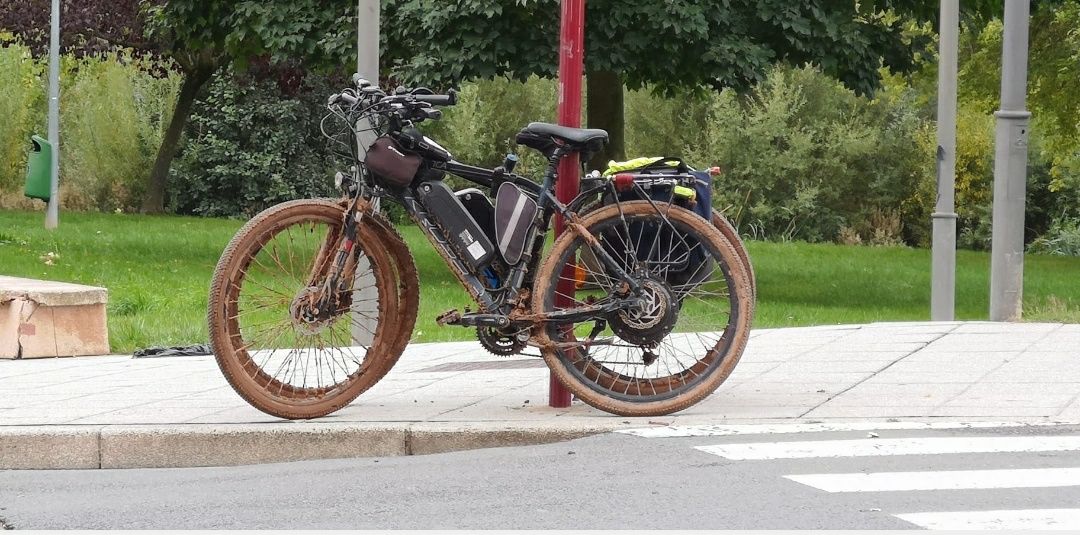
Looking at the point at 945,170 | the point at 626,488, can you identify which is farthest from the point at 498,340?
the point at 945,170

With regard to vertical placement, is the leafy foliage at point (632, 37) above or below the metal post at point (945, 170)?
above

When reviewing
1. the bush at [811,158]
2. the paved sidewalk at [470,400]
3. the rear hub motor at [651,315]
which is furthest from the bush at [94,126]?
the rear hub motor at [651,315]

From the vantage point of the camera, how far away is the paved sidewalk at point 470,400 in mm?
6684

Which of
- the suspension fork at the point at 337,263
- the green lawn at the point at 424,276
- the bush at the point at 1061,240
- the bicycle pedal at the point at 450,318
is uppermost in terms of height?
the suspension fork at the point at 337,263

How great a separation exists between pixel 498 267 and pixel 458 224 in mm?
265

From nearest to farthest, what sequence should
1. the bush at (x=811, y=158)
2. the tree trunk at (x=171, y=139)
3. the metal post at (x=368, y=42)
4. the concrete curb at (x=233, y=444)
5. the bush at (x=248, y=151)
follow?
the concrete curb at (x=233, y=444) < the metal post at (x=368, y=42) < the tree trunk at (x=171, y=139) < the bush at (x=248, y=151) < the bush at (x=811, y=158)

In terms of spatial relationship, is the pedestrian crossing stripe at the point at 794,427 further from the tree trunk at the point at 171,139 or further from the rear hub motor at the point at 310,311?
the tree trunk at the point at 171,139

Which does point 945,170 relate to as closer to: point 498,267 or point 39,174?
point 498,267

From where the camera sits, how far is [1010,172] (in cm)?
1180

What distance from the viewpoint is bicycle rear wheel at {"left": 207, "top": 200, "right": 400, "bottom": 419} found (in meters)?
6.94

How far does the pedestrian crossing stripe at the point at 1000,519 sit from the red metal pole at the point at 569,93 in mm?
2350

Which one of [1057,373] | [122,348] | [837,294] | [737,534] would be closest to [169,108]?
[837,294]

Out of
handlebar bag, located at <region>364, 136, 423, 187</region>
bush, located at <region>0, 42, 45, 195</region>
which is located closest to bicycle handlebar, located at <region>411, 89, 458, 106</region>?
handlebar bag, located at <region>364, 136, 423, 187</region>

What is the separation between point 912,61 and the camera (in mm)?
19672
